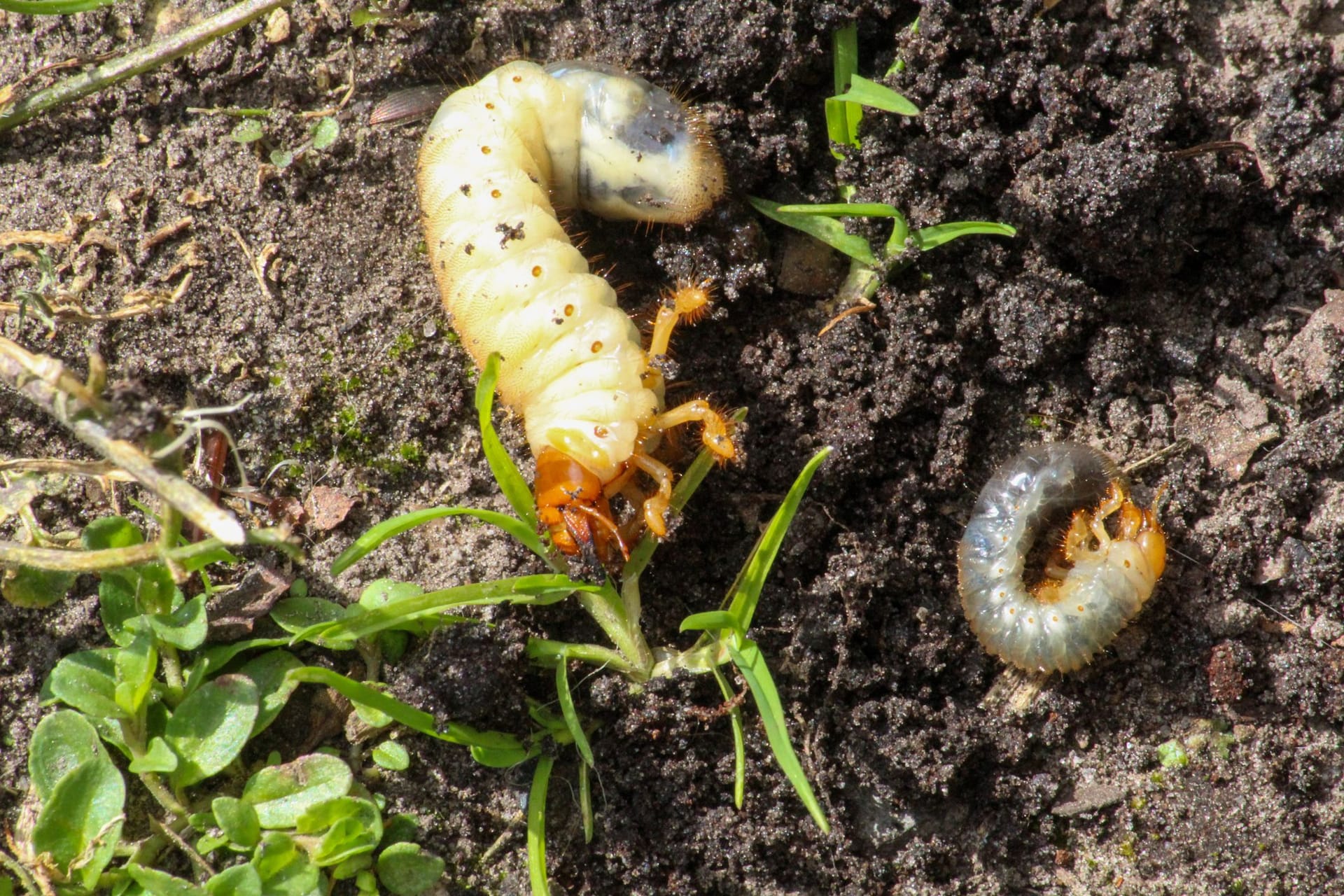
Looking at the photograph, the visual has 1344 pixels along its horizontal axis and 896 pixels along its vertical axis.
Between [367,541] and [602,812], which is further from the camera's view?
[602,812]

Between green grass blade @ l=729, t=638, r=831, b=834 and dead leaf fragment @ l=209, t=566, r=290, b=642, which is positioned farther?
dead leaf fragment @ l=209, t=566, r=290, b=642

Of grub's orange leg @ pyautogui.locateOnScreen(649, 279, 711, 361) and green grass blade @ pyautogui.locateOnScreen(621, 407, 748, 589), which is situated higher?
grub's orange leg @ pyautogui.locateOnScreen(649, 279, 711, 361)

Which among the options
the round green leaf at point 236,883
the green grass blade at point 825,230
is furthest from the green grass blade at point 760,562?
the round green leaf at point 236,883

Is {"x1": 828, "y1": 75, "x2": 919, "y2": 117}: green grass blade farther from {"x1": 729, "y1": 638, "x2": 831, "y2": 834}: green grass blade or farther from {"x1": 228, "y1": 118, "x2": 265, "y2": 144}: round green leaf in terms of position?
{"x1": 228, "y1": 118, "x2": 265, "y2": 144}: round green leaf

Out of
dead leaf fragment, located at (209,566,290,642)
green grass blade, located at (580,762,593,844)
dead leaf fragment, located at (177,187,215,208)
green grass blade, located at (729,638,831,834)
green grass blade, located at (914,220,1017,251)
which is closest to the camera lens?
green grass blade, located at (729,638,831,834)

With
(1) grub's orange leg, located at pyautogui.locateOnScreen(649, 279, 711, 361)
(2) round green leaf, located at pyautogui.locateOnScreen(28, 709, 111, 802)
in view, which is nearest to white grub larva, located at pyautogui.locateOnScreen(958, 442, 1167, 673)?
(1) grub's orange leg, located at pyautogui.locateOnScreen(649, 279, 711, 361)

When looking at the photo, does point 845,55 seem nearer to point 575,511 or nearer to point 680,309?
point 680,309

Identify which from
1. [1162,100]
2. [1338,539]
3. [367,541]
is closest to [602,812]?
[367,541]

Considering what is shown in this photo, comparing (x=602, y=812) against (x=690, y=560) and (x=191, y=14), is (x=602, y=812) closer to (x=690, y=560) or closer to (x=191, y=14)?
(x=690, y=560)
